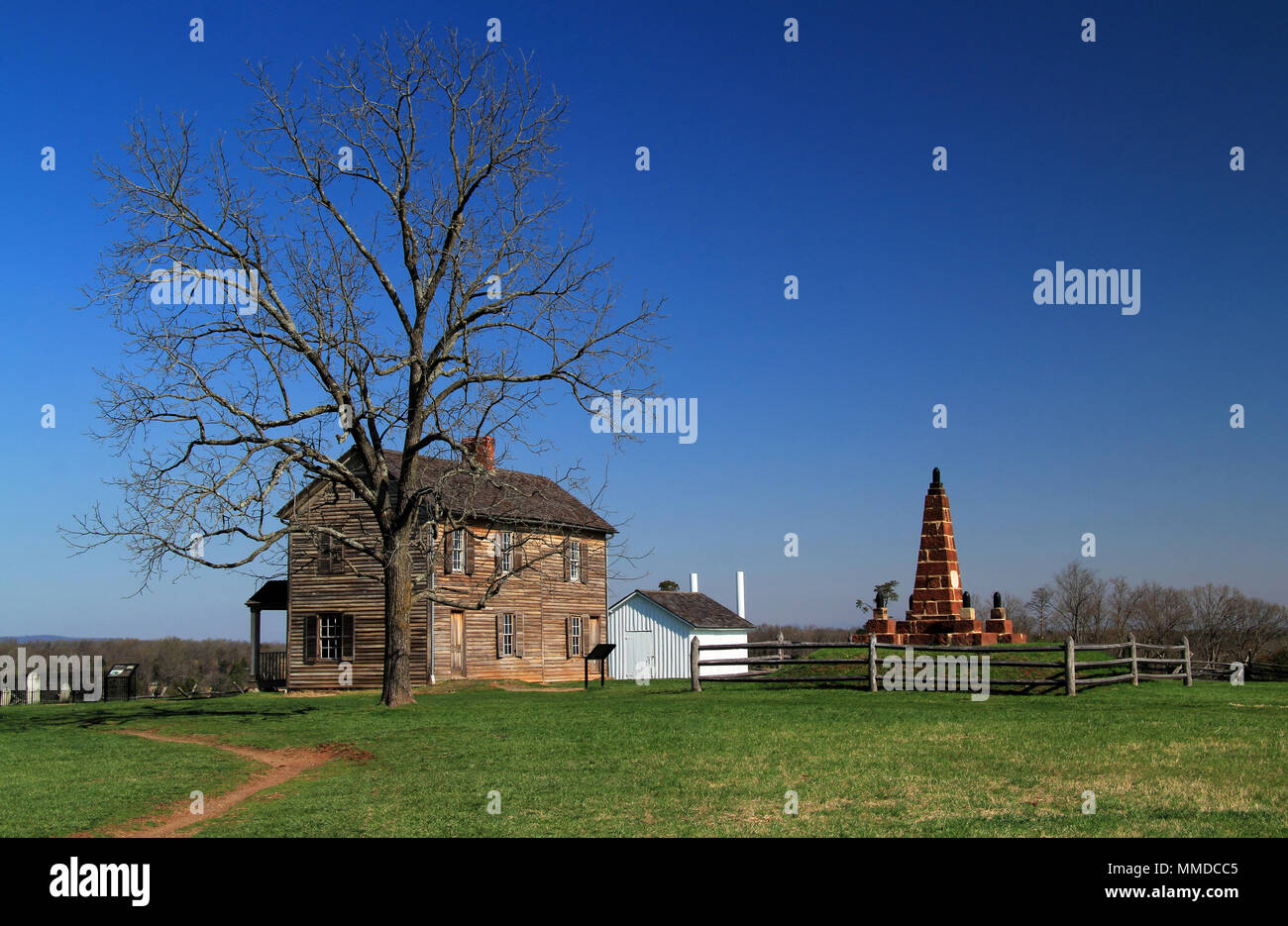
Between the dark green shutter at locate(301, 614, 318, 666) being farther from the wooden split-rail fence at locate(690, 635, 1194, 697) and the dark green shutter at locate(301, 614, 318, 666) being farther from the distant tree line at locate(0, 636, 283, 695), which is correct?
the distant tree line at locate(0, 636, 283, 695)

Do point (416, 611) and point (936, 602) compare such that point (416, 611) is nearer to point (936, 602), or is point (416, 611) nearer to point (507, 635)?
point (507, 635)

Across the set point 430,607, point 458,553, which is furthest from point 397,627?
point 458,553

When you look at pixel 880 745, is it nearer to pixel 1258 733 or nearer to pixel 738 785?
pixel 738 785

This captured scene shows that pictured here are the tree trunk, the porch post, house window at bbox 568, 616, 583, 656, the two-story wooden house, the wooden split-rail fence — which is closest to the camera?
the wooden split-rail fence

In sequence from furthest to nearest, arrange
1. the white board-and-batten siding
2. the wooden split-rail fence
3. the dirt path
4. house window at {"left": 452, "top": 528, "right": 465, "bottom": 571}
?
the white board-and-batten siding
house window at {"left": 452, "top": 528, "right": 465, "bottom": 571}
the wooden split-rail fence
the dirt path

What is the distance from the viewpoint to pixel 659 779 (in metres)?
14.2

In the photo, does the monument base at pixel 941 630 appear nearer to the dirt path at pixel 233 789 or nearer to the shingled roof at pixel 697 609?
the dirt path at pixel 233 789

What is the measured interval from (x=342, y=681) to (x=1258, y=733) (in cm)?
2914

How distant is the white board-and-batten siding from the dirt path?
3207cm

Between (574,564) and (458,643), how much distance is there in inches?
317

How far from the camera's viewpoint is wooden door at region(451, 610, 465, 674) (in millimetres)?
36938

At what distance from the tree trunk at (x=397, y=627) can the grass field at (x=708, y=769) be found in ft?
5.64

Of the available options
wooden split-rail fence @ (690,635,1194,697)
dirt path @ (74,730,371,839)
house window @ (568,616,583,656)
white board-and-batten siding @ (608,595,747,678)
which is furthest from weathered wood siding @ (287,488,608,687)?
dirt path @ (74,730,371,839)

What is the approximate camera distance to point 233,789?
15352 mm
